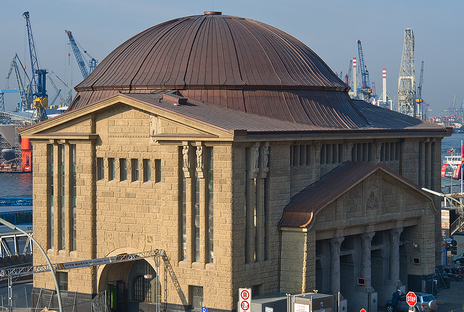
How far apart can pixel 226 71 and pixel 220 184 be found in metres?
10.4

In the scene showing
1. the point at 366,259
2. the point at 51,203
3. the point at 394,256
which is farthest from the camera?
the point at 394,256

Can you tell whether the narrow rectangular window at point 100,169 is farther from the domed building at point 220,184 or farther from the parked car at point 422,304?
the parked car at point 422,304

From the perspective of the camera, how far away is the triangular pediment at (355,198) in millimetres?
48781

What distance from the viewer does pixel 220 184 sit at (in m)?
45.8

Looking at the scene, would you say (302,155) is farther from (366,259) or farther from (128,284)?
(128,284)

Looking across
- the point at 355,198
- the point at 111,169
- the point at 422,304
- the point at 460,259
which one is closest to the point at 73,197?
the point at 111,169

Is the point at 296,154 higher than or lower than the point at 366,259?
higher

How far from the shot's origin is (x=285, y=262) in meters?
48.5

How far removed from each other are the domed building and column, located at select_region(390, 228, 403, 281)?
0.10m

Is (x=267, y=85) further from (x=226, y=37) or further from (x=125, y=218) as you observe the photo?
(x=125, y=218)

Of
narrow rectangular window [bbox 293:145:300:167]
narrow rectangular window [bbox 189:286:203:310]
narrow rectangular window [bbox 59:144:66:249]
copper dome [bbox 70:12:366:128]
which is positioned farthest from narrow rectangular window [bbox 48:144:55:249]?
narrow rectangular window [bbox 293:145:300:167]

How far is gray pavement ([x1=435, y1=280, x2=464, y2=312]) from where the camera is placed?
183ft

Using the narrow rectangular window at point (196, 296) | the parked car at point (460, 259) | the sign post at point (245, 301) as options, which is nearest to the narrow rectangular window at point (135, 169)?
the narrow rectangular window at point (196, 296)

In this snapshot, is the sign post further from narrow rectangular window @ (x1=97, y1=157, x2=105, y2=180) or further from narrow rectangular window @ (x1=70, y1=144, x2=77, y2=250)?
narrow rectangular window @ (x1=70, y1=144, x2=77, y2=250)
